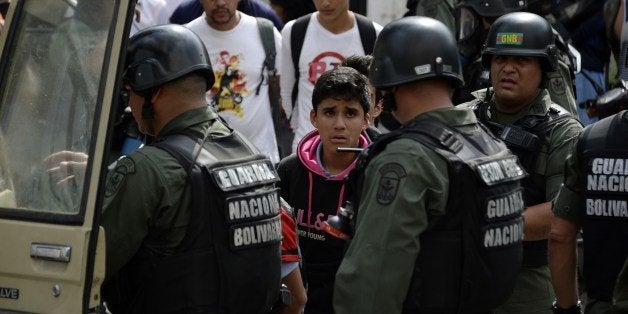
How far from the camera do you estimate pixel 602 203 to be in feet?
16.3

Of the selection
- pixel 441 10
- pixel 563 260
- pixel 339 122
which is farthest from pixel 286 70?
pixel 563 260

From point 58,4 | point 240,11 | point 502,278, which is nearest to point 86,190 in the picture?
point 58,4

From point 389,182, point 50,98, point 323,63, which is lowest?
point 323,63

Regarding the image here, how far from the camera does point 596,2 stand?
10.0 m

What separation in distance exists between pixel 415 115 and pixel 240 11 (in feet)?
16.9

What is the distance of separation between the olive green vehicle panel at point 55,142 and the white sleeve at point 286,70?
4399 mm

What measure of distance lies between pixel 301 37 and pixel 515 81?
294 centimetres

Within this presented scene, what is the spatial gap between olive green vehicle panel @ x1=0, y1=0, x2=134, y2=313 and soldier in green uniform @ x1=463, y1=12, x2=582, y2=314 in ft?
7.60

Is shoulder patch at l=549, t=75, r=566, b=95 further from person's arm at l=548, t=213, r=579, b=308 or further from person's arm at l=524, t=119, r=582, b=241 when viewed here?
person's arm at l=548, t=213, r=579, b=308

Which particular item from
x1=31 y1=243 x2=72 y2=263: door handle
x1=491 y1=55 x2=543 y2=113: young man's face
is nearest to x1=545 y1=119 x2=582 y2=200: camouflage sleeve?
x1=491 y1=55 x2=543 y2=113: young man's face

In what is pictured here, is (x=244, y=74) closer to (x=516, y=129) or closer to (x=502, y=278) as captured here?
(x=516, y=129)

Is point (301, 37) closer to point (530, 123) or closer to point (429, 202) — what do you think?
point (530, 123)

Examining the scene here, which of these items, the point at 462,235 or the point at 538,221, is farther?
the point at 538,221

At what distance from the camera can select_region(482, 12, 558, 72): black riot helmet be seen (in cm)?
630
